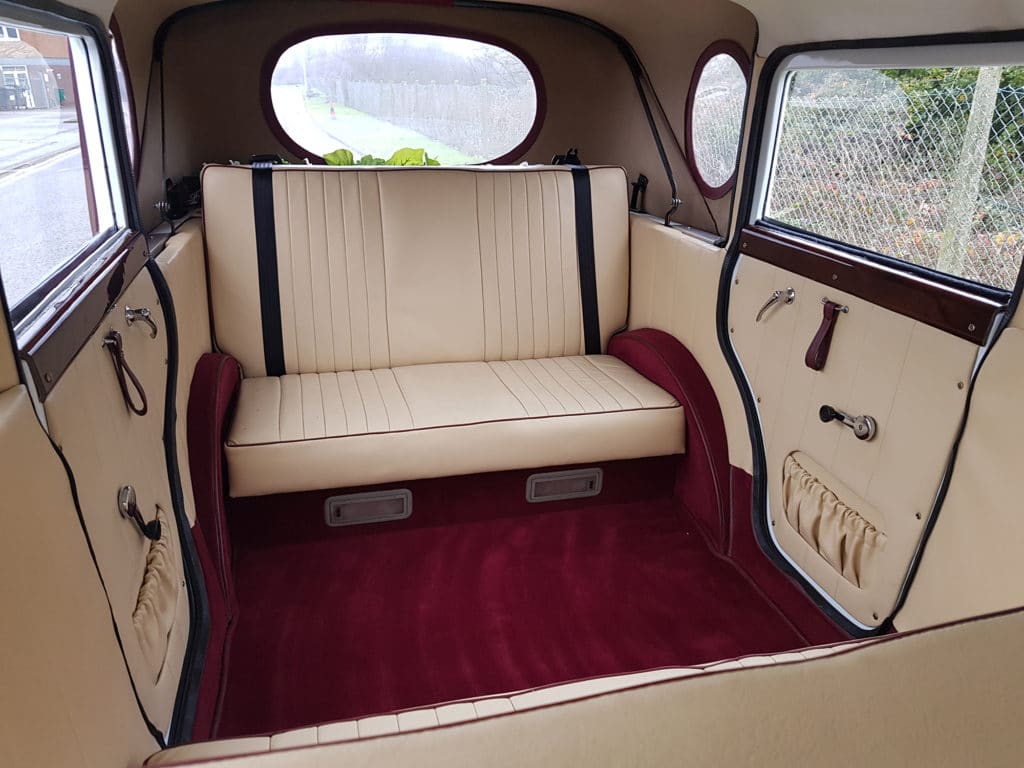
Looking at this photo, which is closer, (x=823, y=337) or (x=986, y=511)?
(x=986, y=511)

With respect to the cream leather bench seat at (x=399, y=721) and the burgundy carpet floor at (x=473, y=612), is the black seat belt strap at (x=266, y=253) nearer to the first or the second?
the burgundy carpet floor at (x=473, y=612)

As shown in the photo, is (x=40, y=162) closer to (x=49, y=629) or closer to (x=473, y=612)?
(x=49, y=629)

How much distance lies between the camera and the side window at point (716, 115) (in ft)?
8.27

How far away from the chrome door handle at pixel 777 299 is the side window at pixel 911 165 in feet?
0.57

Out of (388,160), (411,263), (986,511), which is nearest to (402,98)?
(388,160)

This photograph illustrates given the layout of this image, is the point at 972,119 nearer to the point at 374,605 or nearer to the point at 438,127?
the point at 374,605

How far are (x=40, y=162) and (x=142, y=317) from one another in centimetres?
35

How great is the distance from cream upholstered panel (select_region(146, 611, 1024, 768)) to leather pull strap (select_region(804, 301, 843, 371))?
43.4 inches

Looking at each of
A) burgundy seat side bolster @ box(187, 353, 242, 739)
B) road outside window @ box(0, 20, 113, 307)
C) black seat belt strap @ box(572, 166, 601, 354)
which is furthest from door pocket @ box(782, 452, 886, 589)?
road outside window @ box(0, 20, 113, 307)

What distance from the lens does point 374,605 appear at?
2027mm

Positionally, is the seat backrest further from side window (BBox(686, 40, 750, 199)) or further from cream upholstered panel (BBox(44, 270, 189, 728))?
cream upholstered panel (BBox(44, 270, 189, 728))

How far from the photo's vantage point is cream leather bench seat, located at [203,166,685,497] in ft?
7.18

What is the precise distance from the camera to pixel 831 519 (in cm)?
182

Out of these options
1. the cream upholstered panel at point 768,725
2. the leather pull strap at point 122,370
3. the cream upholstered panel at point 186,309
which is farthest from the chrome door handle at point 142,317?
the cream upholstered panel at point 768,725
